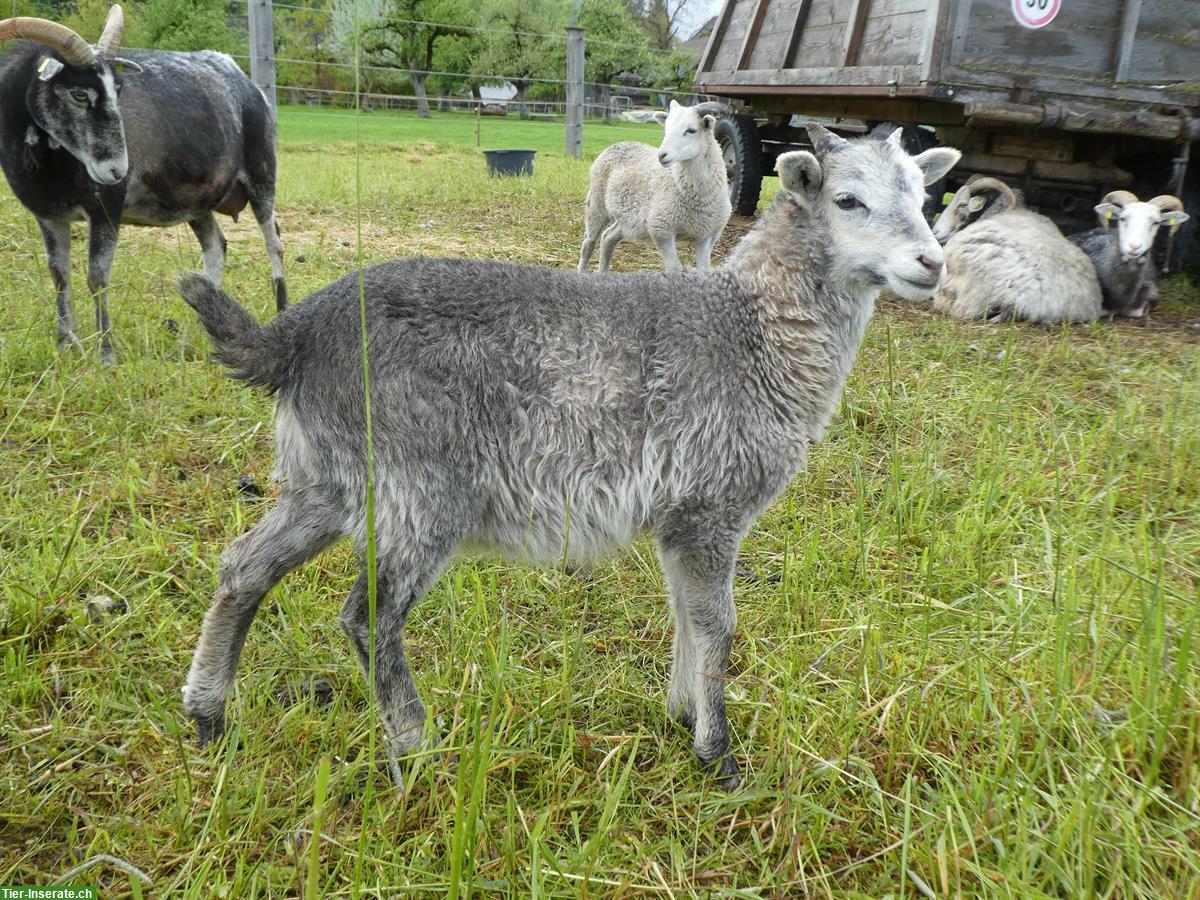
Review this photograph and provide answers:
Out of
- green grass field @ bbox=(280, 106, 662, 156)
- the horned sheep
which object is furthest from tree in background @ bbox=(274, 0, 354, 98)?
the horned sheep

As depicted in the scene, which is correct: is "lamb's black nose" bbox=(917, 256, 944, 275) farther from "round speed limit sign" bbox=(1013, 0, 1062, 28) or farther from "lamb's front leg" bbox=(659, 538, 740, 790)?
"round speed limit sign" bbox=(1013, 0, 1062, 28)

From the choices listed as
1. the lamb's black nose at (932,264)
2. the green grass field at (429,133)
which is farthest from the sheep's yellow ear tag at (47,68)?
the green grass field at (429,133)

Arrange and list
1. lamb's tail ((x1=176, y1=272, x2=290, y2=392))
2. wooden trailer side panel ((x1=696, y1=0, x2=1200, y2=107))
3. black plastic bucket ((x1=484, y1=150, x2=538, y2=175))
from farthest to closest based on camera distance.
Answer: black plastic bucket ((x1=484, y1=150, x2=538, y2=175)) < wooden trailer side panel ((x1=696, y1=0, x2=1200, y2=107)) < lamb's tail ((x1=176, y1=272, x2=290, y2=392))

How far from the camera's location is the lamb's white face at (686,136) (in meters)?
6.53

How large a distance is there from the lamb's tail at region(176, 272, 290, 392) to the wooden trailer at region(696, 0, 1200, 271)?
5558mm

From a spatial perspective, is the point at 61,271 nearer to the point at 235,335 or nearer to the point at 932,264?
the point at 235,335

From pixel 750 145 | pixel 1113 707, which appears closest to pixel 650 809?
Answer: pixel 1113 707

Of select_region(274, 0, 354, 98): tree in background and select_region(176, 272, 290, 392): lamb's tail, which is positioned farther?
select_region(274, 0, 354, 98): tree in background

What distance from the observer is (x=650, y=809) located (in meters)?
2.06

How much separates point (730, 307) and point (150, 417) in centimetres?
A: 271

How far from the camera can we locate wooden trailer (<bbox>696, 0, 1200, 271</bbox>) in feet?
20.0

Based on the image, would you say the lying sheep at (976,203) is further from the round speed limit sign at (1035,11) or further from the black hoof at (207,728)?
the black hoof at (207,728)

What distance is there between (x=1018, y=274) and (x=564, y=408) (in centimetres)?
558

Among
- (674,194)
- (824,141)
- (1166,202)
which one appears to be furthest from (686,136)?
(824,141)
